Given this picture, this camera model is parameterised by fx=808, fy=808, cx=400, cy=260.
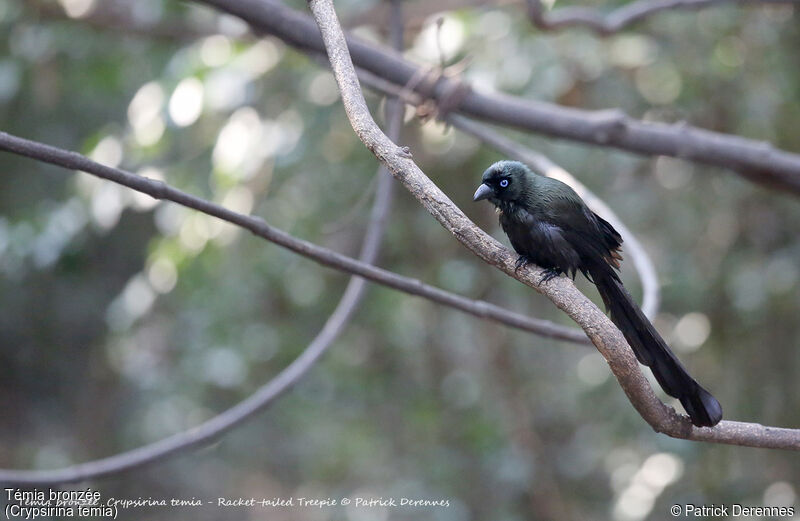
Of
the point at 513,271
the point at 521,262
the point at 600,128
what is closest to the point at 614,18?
the point at 600,128

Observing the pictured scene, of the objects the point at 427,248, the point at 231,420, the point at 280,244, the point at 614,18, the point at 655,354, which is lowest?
the point at 231,420

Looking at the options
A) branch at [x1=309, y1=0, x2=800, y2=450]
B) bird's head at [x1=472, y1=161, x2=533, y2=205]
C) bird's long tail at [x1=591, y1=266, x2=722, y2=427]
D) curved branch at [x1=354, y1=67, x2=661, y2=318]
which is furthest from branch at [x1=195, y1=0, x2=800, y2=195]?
branch at [x1=309, y1=0, x2=800, y2=450]

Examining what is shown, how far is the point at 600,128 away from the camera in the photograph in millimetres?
3230

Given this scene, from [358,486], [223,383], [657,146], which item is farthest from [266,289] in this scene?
[657,146]

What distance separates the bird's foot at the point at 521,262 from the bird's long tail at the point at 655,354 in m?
0.22

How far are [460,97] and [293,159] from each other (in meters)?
0.96

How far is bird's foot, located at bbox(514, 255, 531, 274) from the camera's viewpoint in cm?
187

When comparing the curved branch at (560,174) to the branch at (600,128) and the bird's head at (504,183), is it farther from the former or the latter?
the bird's head at (504,183)

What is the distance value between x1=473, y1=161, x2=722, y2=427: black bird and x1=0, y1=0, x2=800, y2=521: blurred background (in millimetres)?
1016

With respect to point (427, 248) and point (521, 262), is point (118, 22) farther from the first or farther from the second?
point (521, 262)

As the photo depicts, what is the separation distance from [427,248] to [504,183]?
2408 mm

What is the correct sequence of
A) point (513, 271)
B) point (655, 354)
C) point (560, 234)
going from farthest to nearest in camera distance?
point (560, 234)
point (655, 354)
point (513, 271)

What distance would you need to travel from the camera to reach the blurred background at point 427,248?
3.83 metres

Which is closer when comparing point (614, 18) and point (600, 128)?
point (600, 128)
